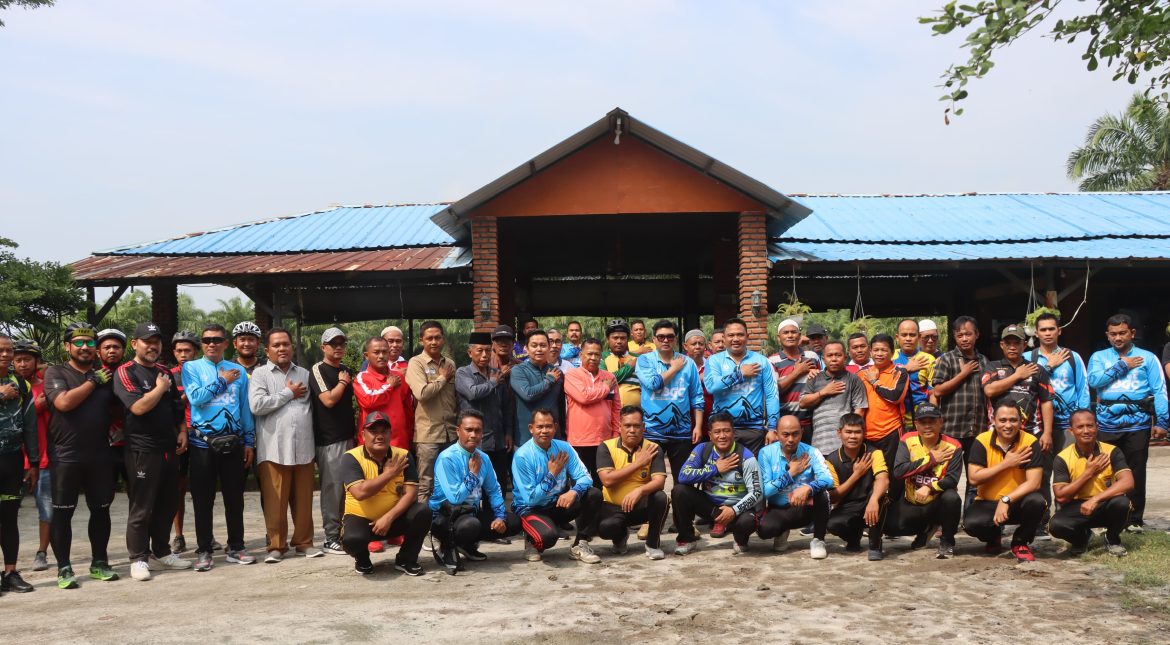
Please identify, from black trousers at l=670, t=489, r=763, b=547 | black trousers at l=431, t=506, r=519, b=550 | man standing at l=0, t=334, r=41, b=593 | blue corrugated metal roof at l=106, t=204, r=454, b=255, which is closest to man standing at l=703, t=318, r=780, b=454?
black trousers at l=670, t=489, r=763, b=547

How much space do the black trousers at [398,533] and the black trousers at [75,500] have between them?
1.54 m

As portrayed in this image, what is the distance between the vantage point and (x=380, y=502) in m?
6.24

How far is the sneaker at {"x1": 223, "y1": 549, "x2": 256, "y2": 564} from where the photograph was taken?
263 inches

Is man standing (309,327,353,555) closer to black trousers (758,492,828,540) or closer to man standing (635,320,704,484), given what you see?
man standing (635,320,704,484)

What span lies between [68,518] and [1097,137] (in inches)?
1184

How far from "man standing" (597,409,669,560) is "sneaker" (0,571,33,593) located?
3637 millimetres

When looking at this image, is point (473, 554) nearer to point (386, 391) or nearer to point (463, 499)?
point (463, 499)

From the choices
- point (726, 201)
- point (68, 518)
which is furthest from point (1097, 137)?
point (68, 518)

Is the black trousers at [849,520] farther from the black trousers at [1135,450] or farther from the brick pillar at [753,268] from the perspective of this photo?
the brick pillar at [753,268]

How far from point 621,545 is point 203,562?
2834mm

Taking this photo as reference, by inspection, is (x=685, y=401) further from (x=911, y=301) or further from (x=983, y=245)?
(x=911, y=301)

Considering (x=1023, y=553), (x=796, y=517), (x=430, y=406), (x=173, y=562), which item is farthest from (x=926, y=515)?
(x=173, y=562)

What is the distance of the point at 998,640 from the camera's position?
459cm

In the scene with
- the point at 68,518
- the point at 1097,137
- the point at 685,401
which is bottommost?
the point at 68,518
